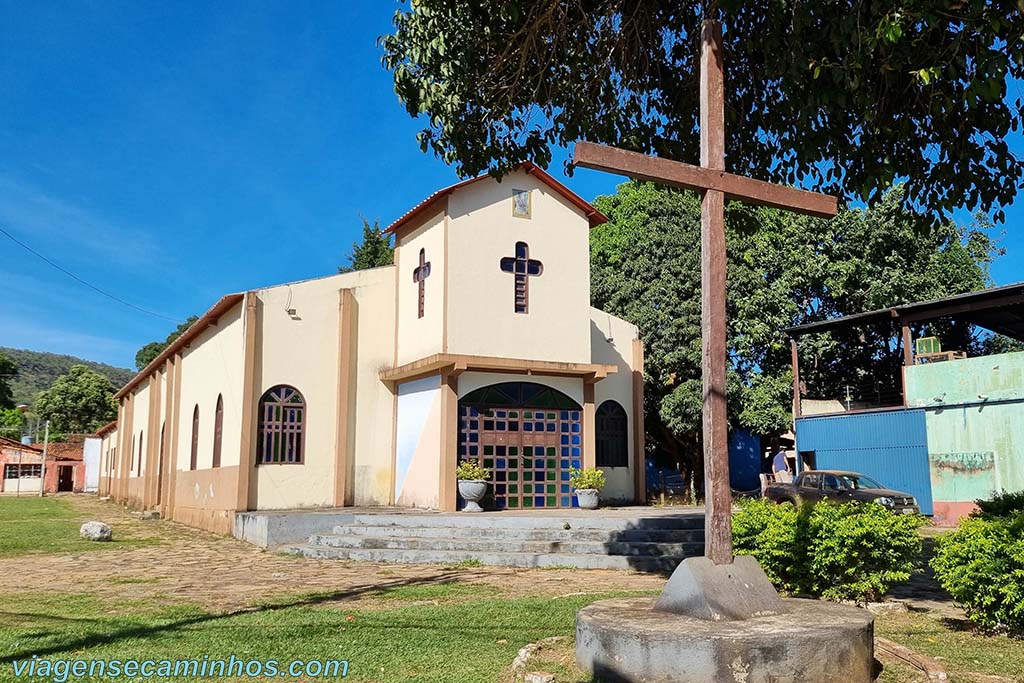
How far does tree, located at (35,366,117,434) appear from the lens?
6319 centimetres

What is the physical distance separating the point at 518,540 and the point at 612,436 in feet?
24.2

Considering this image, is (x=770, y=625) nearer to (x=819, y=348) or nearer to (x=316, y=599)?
(x=316, y=599)

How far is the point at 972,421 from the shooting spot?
819 inches

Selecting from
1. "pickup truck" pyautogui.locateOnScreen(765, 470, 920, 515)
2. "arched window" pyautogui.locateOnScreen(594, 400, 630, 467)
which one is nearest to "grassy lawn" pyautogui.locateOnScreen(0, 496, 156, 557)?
"arched window" pyautogui.locateOnScreen(594, 400, 630, 467)

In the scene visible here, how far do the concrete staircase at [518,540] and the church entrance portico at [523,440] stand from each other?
244 centimetres

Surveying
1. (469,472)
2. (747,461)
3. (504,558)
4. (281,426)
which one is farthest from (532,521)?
(747,461)

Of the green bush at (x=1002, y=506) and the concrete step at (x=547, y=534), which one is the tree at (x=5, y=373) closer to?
the concrete step at (x=547, y=534)

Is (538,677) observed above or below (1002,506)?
below

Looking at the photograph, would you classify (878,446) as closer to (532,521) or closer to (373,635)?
(532,521)

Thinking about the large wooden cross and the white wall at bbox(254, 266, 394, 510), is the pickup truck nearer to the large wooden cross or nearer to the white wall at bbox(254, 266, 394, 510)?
the white wall at bbox(254, 266, 394, 510)

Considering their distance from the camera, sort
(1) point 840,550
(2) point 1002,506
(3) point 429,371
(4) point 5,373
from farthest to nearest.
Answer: (4) point 5,373 < (3) point 429,371 < (2) point 1002,506 < (1) point 840,550

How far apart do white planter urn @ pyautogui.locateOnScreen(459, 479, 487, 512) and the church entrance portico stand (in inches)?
25.5

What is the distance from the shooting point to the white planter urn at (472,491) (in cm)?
1678

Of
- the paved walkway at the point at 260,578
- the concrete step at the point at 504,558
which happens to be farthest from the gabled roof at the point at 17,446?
the concrete step at the point at 504,558
